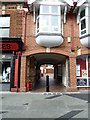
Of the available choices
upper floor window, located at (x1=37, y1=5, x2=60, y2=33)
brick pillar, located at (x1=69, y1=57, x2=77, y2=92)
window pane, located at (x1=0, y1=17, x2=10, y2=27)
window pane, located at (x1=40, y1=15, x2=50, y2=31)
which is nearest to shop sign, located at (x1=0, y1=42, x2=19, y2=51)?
window pane, located at (x1=0, y1=17, x2=10, y2=27)

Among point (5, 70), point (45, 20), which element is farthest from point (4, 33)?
point (45, 20)

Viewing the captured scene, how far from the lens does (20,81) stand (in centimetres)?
841

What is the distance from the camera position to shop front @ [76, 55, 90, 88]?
29.3ft

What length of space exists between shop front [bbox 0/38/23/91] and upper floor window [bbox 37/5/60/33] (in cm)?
213

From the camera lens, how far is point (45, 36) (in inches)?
320

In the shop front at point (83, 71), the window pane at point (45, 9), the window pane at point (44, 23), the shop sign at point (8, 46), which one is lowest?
the shop front at point (83, 71)

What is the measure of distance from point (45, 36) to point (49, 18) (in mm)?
1480

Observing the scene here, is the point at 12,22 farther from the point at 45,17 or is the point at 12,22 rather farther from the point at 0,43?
the point at 45,17

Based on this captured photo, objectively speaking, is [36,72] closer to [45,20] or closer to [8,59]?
[8,59]

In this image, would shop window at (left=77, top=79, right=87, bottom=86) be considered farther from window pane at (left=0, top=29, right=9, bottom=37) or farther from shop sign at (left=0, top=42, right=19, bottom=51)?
window pane at (left=0, top=29, right=9, bottom=37)

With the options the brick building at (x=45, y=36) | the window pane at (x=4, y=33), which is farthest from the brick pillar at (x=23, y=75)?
the window pane at (x=4, y=33)

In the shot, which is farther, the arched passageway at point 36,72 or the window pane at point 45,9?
the arched passageway at point 36,72

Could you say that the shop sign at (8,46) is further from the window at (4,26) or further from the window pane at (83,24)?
the window pane at (83,24)

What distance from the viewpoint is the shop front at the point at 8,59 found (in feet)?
27.0
